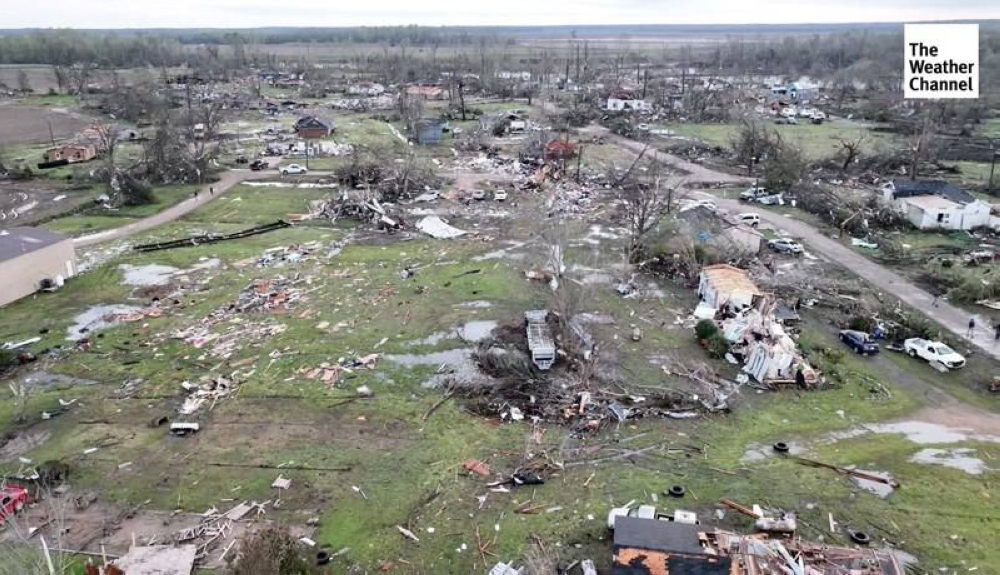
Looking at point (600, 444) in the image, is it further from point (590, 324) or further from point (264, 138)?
point (264, 138)

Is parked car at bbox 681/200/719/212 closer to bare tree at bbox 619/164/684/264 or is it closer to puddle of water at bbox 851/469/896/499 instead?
bare tree at bbox 619/164/684/264

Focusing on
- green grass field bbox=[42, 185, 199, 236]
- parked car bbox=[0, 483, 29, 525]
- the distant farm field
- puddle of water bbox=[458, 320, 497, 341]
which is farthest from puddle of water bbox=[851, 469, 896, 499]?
the distant farm field

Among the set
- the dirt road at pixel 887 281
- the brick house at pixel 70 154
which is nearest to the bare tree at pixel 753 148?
the dirt road at pixel 887 281

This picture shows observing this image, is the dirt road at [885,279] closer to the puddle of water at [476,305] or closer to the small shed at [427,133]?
the puddle of water at [476,305]

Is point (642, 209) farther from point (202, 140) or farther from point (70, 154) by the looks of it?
point (70, 154)

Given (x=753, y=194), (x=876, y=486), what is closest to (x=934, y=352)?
(x=876, y=486)
